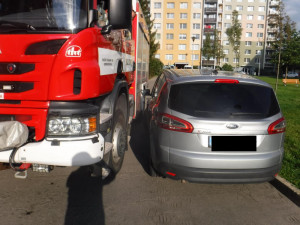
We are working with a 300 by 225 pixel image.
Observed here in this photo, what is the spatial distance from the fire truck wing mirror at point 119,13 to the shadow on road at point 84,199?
222cm

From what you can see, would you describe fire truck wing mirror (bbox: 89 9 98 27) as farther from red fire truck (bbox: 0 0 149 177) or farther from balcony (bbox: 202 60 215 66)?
balcony (bbox: 202 60 215 66)

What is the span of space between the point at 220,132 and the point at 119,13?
1887 millimetres

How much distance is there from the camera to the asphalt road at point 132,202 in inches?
128

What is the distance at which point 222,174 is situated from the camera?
342 centimetres

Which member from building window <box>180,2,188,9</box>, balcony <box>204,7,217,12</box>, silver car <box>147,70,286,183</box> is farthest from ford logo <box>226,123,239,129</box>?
balcony <box>204,7,217,12</box>

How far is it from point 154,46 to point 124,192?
3711 cm

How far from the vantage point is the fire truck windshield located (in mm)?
3180

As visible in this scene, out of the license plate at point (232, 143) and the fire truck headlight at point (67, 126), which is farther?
the license plate at point (232, 143)

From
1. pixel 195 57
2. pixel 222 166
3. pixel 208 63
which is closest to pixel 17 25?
pixel 222 166

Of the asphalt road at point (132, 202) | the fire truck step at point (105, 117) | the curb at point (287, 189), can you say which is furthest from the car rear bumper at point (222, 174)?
the fire truck step at point (105, 117)

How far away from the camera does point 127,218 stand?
3.25 m

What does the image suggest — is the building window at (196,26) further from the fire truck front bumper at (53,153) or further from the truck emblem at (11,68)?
the fire truck front bumper at (53,153)

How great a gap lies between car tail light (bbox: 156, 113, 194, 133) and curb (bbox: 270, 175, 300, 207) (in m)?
1.79

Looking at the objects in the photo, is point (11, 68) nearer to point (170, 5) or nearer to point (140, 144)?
point (140, 144)
